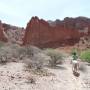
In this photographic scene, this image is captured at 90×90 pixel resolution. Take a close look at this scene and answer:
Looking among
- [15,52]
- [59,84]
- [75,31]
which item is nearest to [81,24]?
[75,31]

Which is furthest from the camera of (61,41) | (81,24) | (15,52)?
(81,24)

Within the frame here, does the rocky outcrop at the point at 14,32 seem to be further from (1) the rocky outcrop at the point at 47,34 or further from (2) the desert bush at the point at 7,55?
(2) the desert bush at the point at 7,55

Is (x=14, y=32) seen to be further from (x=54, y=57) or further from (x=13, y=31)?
(x=54, y=57)

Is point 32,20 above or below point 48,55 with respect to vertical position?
above

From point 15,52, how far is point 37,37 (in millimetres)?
44412

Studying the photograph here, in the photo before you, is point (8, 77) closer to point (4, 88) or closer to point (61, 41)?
point (4, 88)

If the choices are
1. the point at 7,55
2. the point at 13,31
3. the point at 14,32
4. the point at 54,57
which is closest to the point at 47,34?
the point at 14,32

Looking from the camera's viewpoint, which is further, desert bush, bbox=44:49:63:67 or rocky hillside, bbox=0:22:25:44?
rocky hillside, bbox=0:22:25:44

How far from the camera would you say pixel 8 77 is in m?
19.4

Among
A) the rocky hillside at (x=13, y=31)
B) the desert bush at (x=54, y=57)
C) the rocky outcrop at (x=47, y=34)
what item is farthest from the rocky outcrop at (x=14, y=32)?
the desert bush at (x=54, y=57)

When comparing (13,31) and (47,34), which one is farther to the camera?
(13,31)

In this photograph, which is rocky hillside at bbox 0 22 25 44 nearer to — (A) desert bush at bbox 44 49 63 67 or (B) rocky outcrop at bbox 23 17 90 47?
(B) rocky outcrop at bbox 23 17 90 47

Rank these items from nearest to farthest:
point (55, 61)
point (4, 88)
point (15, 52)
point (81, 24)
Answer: point (4, 88) < point (55, 61) < point (15, 52) < point (81, 24)

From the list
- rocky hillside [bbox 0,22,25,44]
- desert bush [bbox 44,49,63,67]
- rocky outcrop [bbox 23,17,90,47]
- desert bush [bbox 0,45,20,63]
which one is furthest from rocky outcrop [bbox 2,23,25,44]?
desert bush [bbox 44,49,63,67]
